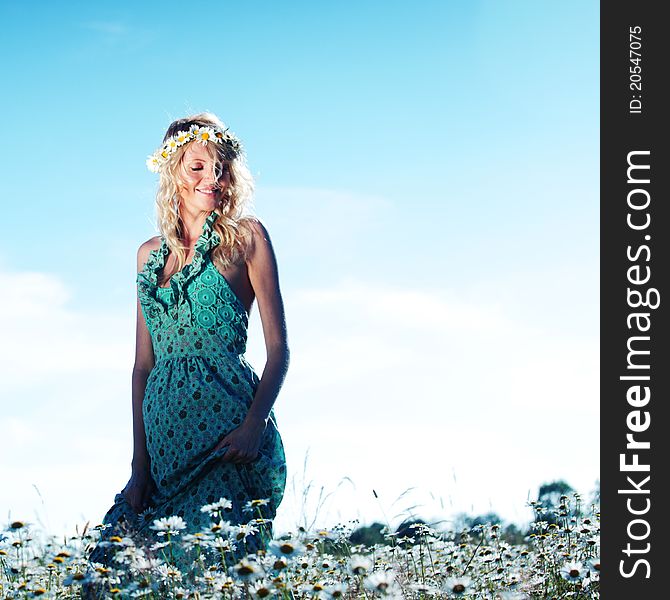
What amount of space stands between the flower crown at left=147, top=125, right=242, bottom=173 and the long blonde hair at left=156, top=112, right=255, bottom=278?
0.02 metres

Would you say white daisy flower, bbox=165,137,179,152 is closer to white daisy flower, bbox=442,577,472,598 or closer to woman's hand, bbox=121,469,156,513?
woman's hand, bbox=121,469,156,513

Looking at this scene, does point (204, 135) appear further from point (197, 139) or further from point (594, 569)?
point (594, 569)

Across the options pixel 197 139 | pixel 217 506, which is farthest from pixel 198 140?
pixel 217 506

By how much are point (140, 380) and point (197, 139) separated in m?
1.20

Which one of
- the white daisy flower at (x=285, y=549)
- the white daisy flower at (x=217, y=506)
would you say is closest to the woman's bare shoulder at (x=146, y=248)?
the white daisy flower at (x=217, y=506)

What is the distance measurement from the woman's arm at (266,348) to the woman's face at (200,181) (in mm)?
234

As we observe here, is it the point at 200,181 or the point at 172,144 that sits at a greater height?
the point at 172,144

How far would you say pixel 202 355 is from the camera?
14.0ft

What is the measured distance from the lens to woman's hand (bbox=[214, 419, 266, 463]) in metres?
4.04

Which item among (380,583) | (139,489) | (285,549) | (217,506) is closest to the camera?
(380,583)

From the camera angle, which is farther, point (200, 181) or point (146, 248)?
point (146, 248)

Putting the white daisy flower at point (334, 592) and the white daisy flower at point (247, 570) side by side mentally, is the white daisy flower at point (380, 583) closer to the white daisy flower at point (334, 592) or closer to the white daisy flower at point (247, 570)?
the white daisy flower at point (334, 592)

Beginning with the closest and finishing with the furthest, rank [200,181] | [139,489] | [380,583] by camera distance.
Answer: [380,583]
[139,489]
[200,181]

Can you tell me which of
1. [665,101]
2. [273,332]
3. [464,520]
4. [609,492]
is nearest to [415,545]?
[464,520]
